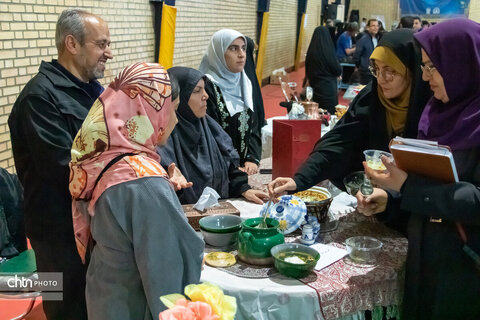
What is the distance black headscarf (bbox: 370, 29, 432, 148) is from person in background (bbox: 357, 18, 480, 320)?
194 millimetres

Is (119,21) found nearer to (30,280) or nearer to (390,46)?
(30,280)

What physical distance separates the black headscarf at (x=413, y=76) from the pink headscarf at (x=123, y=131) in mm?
1075

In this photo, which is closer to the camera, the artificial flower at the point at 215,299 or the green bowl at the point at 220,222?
the artificial flower at the point at 215,299

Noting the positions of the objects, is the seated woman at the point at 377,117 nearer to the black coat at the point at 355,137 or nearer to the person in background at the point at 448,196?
the black coat at the point at 355,137

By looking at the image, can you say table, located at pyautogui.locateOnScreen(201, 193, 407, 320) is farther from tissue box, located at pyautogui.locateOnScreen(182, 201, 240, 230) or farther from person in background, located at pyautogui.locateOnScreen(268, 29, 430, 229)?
person in background, located at pyautogui.locateOnScreen(268, 29, 430, 229)

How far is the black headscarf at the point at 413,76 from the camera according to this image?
1.99 metres

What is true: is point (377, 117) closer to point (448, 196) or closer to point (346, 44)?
point (448, 196)

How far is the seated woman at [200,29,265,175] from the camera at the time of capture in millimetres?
3564

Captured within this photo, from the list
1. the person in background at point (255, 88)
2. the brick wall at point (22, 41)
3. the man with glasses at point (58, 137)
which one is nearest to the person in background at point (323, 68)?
the person in background at point (255, 88)

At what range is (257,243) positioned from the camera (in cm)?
180

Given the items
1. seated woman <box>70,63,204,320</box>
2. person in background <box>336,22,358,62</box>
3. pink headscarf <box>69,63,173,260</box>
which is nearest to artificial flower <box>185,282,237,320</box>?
seated woman <box>70,63,204,320</box>

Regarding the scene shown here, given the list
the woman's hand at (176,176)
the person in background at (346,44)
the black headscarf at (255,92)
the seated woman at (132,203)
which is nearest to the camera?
the seated woman at (132,203)

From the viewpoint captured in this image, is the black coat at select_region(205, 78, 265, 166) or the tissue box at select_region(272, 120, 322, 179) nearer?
the tissue box at select_region(272, 120, 322, 179)

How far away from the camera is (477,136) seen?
5.32 ft
